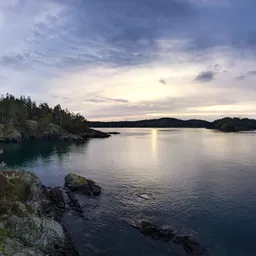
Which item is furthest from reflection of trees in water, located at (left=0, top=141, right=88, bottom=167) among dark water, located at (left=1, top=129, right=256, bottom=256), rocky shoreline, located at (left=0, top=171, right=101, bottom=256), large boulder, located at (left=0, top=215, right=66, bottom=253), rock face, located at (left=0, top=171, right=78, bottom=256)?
large boulder, located at (left=0, top=215, right=66, bottom=253)

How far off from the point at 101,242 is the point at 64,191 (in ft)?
61.0

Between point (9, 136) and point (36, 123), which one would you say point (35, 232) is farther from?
point (36, 123)

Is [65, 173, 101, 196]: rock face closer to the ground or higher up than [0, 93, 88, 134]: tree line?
closer to the ground

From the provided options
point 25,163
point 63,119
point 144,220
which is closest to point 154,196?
point 144,220

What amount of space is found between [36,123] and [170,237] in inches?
5781

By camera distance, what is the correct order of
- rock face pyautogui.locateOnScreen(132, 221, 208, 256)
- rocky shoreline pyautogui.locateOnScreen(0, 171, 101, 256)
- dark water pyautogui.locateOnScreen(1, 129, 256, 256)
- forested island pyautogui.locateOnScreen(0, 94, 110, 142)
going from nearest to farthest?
rocky shoreline pyautogui.locateOnScreen(0, 171, 101, 256)
rock face pyautogui.locateOnScreen(132, 221, 208, 256)
dark water pyautogui.locateOnScreen(1, 129, 256, 256)
forested island pyautogui.locateOnScreen(0, 94, 110, 142)

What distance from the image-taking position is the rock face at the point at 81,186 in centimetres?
3983

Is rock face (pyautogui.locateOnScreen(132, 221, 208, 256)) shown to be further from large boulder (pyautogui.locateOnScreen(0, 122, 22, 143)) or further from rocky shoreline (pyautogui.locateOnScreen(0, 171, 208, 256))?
large boulder (pyautogui.locateOnScreen(0, 122, 22, 143))

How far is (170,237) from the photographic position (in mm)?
25297

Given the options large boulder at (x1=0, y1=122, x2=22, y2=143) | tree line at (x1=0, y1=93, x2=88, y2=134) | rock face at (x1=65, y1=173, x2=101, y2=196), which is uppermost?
tree line at (x1=0, y1=93, x2=88, y2=134)

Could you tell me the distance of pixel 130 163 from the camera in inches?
2741

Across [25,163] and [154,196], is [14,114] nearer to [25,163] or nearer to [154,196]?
[25,163]

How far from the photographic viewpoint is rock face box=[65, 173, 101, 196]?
39828 mm

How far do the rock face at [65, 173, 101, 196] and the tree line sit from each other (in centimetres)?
11289
